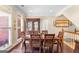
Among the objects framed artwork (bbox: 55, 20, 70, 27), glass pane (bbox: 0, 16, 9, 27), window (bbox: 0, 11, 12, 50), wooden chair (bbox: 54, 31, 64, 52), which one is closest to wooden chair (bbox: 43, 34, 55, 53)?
wooden chair (bbox: 54, 31, 64, 52)

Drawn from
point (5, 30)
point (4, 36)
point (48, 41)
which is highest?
point (5, 30)

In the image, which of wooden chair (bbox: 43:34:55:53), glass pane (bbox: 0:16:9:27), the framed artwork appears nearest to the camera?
glass pane (bbox: 0:16:9:27)

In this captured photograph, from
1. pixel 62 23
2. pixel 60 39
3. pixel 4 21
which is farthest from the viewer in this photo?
pixel 60 39

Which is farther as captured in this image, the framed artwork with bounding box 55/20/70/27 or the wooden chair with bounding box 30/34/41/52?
the wooden chair with bounding box 30/34/41/52

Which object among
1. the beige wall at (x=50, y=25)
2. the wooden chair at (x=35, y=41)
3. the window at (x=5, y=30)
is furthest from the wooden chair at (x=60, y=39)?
the window at (x=5, y=30)

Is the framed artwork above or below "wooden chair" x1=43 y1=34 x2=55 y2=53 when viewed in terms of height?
above

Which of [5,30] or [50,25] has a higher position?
[50,25]

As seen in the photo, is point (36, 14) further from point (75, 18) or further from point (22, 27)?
point (75, 18)

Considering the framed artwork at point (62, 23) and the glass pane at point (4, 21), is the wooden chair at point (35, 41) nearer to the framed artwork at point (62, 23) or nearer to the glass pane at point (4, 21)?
the framed artwork at point (62, 23)

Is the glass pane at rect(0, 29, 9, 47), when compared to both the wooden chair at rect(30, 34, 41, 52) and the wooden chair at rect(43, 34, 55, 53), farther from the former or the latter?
the wooden chair at rect(43, 34, 55, 53)

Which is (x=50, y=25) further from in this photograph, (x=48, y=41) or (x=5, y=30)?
(x=5, y=30)

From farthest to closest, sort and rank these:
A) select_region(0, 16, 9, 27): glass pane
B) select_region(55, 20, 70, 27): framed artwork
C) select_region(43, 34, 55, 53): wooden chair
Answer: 1. select_region(43, 34, 55, 53): wooden chair
2. select_region(55, 20, 70, 27): framed artwork
3. select_region(0, 16, 9, 27): glass pane

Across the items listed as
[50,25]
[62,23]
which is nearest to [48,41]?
[50,25]
